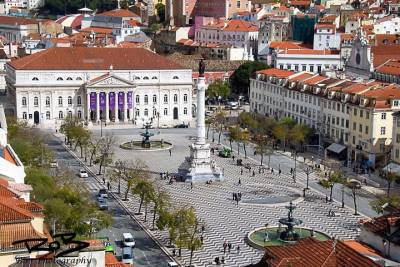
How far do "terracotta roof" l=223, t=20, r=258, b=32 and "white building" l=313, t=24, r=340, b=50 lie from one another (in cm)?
1192

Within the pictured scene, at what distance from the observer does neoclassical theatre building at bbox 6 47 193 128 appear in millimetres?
89312

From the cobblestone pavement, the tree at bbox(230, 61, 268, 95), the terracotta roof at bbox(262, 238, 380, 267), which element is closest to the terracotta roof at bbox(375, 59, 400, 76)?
the tree at bbox(230, 61, 268, 95)

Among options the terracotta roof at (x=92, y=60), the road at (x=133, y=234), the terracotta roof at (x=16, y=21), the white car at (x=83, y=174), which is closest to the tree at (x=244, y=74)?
the terracotta roof at (x=92, y=60)

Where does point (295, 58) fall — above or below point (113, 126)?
above

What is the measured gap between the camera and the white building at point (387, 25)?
423ft

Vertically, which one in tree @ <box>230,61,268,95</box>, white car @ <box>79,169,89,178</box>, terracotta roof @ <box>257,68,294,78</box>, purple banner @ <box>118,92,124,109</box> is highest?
terracotta roof @ <box>257,68,294,78</box>

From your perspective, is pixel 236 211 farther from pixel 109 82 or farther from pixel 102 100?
pixel 109 82

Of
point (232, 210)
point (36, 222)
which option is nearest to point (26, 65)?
point (232, 210)

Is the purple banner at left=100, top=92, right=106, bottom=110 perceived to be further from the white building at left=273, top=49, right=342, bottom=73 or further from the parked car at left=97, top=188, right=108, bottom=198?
the parked car at left=97, top=188, right=108, bottom=198

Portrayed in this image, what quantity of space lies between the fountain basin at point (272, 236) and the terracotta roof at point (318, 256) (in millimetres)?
18726

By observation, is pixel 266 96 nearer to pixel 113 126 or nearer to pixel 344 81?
pixel 344 81

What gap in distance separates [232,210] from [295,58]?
58.5 metres

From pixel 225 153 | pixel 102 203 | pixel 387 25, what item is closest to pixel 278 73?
pixel 225 153

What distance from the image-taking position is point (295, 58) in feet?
346
